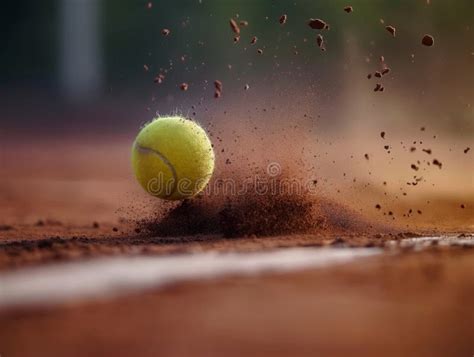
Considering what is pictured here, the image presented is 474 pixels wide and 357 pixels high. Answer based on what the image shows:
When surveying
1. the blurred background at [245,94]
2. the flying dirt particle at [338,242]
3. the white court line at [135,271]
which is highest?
the blurred background at [245,94]

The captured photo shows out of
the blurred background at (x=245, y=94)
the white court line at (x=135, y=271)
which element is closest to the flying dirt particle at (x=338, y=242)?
the white court line at (x=135, y=271)

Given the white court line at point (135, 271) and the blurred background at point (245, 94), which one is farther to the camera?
the blurred background at point (245, 94)

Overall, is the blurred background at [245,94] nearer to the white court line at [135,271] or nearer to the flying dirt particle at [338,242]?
the flying dirt particle at [338,242]

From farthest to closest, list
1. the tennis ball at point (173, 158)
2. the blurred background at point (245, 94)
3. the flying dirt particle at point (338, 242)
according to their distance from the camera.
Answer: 1. the blurred background at point (245, 94)
2. the tennis ball at point (173, 158)
3. the flying dirt particle at point (338, 242)

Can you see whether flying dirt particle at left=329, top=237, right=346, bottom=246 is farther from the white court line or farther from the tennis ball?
the tennis ball

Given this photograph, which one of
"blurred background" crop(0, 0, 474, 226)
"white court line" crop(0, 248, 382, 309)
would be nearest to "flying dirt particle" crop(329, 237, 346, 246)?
"white court line" crop(0, 248, 382, 309)

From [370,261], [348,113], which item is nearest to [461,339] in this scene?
[370,261]

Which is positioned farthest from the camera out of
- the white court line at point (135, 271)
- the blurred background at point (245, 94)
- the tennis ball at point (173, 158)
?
the blurred background at point (245, 94)

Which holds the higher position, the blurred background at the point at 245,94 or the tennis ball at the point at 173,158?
the blurred background at the point at 245,94

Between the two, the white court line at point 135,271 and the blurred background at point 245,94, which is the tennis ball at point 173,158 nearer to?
the blurred background at point 245,94

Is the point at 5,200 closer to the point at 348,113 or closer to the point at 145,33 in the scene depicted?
the point at 348,113
